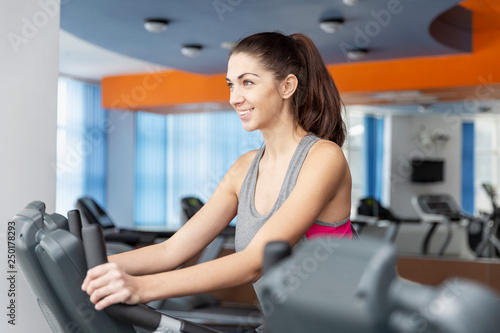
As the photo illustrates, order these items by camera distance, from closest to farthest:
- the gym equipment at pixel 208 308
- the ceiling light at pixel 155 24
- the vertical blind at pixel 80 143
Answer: the gym equipment at pixel 208 308
the ceiling light at pixel 155 24
the vertical blind at pixel 80 143

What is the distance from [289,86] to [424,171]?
9870 mm

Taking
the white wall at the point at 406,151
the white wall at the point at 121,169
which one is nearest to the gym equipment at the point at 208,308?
the white wall at the point at 121,169

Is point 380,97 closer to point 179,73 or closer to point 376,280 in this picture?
point 179,73

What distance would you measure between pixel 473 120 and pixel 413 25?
731 centimetres

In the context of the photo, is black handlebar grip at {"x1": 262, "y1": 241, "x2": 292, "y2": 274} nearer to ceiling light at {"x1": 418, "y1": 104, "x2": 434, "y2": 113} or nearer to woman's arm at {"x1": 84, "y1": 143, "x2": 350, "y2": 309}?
woman's arm at {"x1": 84, "y1": 143, "x2": 350, "y2": 309}

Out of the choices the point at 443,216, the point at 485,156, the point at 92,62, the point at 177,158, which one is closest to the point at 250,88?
the point at 443,216

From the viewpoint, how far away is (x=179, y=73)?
24.9ft

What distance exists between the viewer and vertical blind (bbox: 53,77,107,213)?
8289mm

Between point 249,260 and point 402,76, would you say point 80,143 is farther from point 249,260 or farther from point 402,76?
point 249,260

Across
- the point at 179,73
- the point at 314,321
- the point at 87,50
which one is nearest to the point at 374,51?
the point at 179,73

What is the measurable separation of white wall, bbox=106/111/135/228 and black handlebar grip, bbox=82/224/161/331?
8.49 m

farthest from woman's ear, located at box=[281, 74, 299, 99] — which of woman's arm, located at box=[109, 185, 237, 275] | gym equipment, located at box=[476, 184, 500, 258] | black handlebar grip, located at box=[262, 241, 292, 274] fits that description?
gym equipment, located at box=[476, 184, 500, 258]

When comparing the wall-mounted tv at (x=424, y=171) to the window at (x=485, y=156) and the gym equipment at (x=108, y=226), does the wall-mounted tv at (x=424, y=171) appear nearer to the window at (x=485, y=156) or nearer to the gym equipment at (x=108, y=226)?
the window at (x=485, y=156)

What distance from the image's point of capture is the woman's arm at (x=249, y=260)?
0.80 meters
